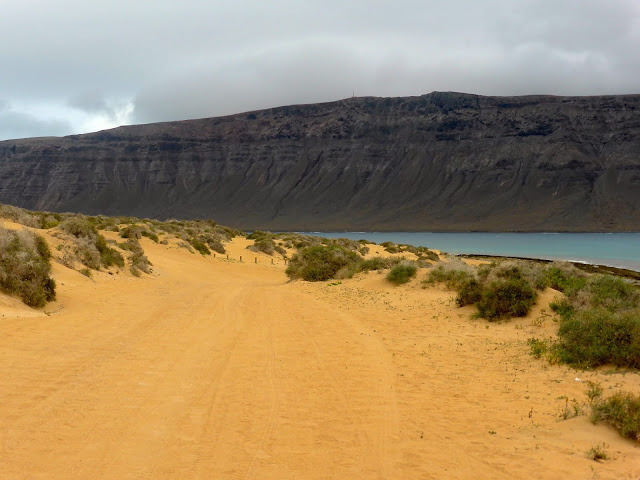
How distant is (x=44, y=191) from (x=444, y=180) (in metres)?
102

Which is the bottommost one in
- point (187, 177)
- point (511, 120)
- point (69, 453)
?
point (69, 453)

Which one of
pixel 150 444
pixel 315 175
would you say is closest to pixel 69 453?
pixel 150 444

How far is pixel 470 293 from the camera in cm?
1421

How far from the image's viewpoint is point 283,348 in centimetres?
1058

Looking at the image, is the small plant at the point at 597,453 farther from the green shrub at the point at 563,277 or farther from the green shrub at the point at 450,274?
the green shrub at the point at 450,274

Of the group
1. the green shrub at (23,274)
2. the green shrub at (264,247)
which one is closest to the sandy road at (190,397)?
the green shrub at (23,274)

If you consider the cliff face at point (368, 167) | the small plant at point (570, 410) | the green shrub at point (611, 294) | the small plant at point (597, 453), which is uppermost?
the cliff face at point (368, 167)

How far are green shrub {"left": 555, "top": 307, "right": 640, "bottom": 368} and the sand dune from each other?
1.38ft

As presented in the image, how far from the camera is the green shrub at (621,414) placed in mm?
6113

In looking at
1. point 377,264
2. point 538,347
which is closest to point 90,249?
point 377,264

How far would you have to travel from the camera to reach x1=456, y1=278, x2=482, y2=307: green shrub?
14.1 metres

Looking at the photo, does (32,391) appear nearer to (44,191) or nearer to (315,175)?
(315,175)

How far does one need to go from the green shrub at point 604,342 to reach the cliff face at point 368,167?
105 m

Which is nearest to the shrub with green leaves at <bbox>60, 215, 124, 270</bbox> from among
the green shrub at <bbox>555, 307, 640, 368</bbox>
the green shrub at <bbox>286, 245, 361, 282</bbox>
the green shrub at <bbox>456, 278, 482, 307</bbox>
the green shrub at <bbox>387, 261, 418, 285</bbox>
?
the green shrub at <bbox>286, 245, 361, 282</bbox>
